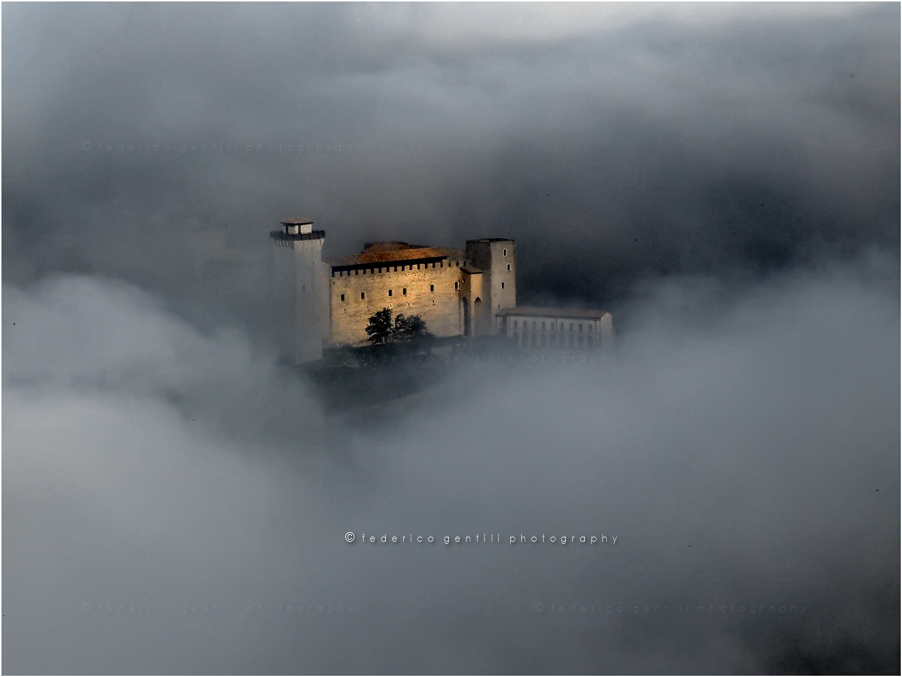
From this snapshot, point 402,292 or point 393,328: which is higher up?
point 402,292

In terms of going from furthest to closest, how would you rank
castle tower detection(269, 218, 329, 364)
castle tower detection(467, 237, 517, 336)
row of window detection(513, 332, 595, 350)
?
1. castle tower detection(467, 237, 517, 336)
2. row of window detection(513, 332, 595, 350)
3. castle tower detection(269, 218, 329, 364)

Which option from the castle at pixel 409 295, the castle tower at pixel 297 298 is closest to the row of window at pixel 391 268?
the castle at pixel 409 295

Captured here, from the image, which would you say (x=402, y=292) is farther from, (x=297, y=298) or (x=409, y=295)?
(x=297, y=298)

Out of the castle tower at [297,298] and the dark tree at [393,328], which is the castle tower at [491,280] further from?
the castle tower at [297,298]

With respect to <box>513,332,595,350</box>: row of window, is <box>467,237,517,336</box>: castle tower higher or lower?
higher

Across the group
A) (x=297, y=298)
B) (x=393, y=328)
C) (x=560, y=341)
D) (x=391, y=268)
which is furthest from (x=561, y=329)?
(x=297, y=298)

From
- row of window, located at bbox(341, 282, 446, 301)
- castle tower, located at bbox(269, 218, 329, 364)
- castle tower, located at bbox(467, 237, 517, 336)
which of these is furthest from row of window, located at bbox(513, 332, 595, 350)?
castle tower, located at bbox(269, 218, 329, 364)

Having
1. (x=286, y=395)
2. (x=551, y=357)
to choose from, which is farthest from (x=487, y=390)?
(x=286, y=395)

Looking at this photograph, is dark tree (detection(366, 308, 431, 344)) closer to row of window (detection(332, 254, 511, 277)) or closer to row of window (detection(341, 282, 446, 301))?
row of window (detection(341, 282, 446, 301))

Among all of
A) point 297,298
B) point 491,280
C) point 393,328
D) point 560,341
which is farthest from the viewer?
point 491,280
